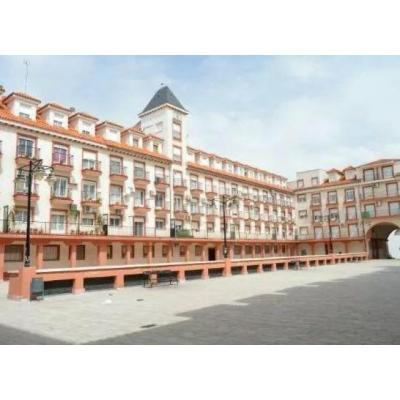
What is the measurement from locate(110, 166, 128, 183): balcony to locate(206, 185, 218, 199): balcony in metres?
12.5

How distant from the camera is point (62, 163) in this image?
2988 centimetres

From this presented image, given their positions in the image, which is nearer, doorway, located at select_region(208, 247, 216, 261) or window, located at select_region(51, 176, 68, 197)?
window, located at select_region(51, 176, 68, 197)

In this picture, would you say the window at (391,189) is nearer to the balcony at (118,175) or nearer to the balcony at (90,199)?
the balcony at (118,175)

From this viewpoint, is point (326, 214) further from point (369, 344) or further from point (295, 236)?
point (369, 344)

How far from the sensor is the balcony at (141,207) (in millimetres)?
35250

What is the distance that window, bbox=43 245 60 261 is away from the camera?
28.3m

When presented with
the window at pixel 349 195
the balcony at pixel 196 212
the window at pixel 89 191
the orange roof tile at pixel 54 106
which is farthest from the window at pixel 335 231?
the orange roof tile at pixel 54 106

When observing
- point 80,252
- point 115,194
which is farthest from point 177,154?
point 80,252

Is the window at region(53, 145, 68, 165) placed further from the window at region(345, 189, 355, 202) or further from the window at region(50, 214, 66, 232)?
the window at region(345, 189, 355, 202)

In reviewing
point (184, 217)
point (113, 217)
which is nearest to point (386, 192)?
point (184, 217)

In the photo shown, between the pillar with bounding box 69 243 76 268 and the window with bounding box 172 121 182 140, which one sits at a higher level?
the window with bounding box 172 121 182 140

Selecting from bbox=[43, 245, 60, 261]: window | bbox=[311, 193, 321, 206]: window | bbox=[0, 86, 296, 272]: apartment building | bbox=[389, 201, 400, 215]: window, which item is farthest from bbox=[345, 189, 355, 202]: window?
bbox=[43, 245, 60, 261]: window

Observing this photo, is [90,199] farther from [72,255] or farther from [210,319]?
[210,319]

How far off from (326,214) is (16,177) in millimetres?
46798
